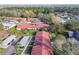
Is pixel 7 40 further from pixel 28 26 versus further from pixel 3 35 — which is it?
pixel 28 26

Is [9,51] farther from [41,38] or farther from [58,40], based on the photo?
[58,40]

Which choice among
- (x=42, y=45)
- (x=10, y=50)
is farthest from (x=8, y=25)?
(x=42, y=45)

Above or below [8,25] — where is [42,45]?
below

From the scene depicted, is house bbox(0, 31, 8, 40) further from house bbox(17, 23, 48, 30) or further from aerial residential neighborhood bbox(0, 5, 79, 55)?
house bbox(17, 23, 48, 30)

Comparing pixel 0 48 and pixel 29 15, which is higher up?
pixel 29 15
